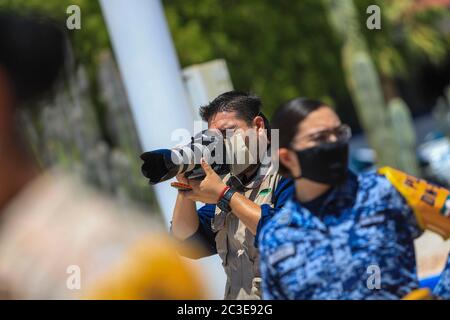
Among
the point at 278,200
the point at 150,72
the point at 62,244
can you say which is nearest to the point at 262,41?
the point at 150,72

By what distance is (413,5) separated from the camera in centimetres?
1847

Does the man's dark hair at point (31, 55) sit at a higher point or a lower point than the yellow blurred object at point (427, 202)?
higher

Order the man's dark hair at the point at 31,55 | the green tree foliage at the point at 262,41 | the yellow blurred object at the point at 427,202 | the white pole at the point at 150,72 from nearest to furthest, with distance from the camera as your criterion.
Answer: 1. the man's dark hair at the point at 31,55
2. the yellow blurred object at the point at 427,202
3. the white pole at the point at 150,72
4. the green tree foliage at the point at 262,41

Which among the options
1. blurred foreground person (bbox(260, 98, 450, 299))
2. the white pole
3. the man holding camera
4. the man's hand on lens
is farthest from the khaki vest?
the white pole

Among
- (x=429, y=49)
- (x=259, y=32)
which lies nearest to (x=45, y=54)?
(x=259, y=32)

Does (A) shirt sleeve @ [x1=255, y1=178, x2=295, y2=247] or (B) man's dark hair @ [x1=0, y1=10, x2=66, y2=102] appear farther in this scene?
(A) shirt sleeve @ [x1=255, y1=178, x2=295, y2=247]

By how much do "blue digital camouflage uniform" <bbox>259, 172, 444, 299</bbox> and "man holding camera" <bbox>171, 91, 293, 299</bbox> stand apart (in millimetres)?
228

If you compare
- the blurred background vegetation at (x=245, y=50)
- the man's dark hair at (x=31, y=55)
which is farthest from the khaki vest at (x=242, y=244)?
the blurred background vegetation at (x=245, y=50)

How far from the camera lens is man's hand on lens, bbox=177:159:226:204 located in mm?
2451

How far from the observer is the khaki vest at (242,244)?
2.57 m

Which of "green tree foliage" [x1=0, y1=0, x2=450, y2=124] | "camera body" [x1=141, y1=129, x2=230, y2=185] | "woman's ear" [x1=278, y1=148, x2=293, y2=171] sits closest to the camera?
"woman's ear" [x1=278, y1=148, x2=293, y2=171]

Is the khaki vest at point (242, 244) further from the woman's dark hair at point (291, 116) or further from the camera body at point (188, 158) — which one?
the woman's dark hair at point (291, 116)

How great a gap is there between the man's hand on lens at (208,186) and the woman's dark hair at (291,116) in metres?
0.23

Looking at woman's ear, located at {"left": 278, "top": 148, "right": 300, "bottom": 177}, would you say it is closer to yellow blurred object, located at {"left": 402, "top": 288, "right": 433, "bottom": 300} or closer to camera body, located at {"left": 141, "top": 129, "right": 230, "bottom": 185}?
camera body, located at {"left": 141, "top": 129, "right": 230, "bottom": 185}
